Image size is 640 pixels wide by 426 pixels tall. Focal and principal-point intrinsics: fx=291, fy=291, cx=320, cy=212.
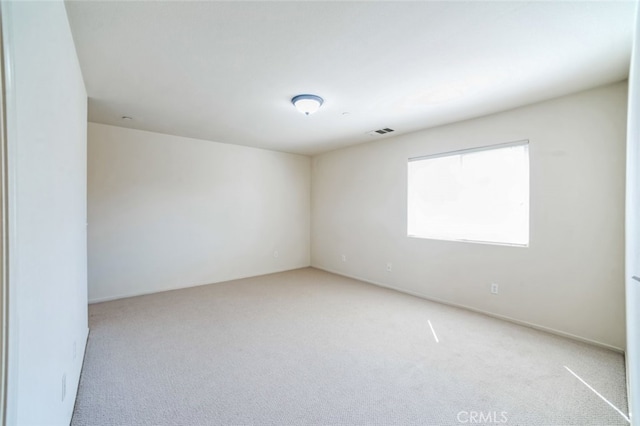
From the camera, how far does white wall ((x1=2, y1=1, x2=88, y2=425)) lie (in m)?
0.85

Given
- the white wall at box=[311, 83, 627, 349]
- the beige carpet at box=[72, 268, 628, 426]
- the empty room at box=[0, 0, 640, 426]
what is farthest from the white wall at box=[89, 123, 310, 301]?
the white wall at box=[311, 83, 627, 349]

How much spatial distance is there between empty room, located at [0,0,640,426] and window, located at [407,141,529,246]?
0.09 feet

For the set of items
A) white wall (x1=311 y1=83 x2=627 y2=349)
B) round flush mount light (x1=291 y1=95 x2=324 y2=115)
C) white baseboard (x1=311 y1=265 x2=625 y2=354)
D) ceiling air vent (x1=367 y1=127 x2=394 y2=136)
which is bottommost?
white baseboard (x1=311 y1=265 x2=625 y2=354)

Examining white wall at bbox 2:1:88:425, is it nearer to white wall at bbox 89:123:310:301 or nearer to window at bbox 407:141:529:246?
white wall at bbox 89:123:310:301

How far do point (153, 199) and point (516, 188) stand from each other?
193 inches

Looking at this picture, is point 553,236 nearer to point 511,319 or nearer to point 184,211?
point 511,319

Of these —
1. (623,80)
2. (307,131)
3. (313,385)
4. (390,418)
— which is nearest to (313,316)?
(313,385)

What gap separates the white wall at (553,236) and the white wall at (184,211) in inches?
93.4

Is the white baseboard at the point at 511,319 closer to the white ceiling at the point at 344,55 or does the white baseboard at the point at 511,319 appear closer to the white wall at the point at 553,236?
the white wall at the point at 553,236

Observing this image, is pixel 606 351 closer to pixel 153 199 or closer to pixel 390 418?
pixel 390 418

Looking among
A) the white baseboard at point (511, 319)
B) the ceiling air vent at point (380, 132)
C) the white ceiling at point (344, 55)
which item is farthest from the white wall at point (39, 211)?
the white baseboard at point (511, 319)

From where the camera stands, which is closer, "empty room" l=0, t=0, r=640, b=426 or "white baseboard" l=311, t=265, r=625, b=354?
"empty room" l=0, t=0, r=640, b=426

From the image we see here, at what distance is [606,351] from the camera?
2613mm

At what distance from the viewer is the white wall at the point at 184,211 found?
402 cm
